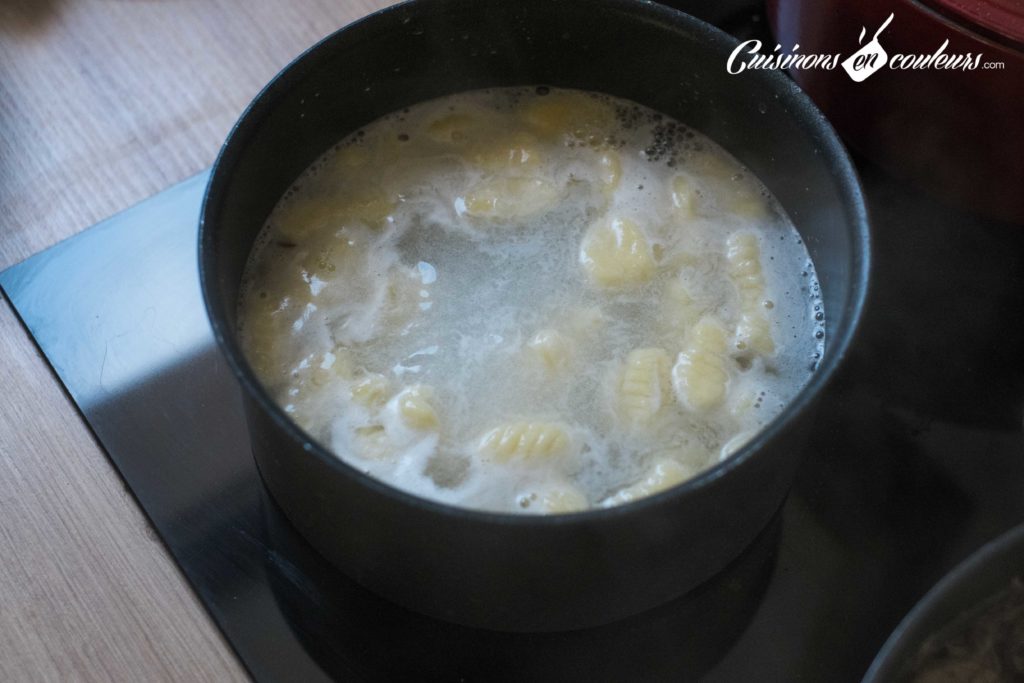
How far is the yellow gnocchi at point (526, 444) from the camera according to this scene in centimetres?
87

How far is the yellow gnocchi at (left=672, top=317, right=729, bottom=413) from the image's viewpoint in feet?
2.96

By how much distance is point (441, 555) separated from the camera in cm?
76

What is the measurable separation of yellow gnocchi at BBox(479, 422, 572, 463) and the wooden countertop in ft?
0.89

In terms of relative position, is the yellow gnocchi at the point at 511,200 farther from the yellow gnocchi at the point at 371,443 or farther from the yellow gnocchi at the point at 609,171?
the yellow gnocchi at the point at 371,443

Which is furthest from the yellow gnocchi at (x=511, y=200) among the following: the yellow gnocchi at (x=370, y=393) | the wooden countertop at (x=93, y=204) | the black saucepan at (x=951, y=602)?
the black saucepan at (x=951, y=602)

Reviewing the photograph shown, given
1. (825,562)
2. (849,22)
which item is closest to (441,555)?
(825,562)

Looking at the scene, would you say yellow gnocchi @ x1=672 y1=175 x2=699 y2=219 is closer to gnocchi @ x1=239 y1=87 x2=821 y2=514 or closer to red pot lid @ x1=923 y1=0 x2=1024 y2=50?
gnocchi @ x1=239 y1=87 x2=821 y2=514

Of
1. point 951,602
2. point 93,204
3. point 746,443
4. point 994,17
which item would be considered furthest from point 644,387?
point 93,204

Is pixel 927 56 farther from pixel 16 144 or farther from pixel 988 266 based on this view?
pixel 16 144

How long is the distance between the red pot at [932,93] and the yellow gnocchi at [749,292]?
0.17m

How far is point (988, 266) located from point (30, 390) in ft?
3.03

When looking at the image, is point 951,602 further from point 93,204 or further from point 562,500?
point 93,204

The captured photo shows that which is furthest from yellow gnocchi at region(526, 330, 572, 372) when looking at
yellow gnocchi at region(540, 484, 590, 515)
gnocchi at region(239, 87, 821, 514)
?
yellow gnocchi at region(540, 484, 590, 515)

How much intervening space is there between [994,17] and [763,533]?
17.9 inches
